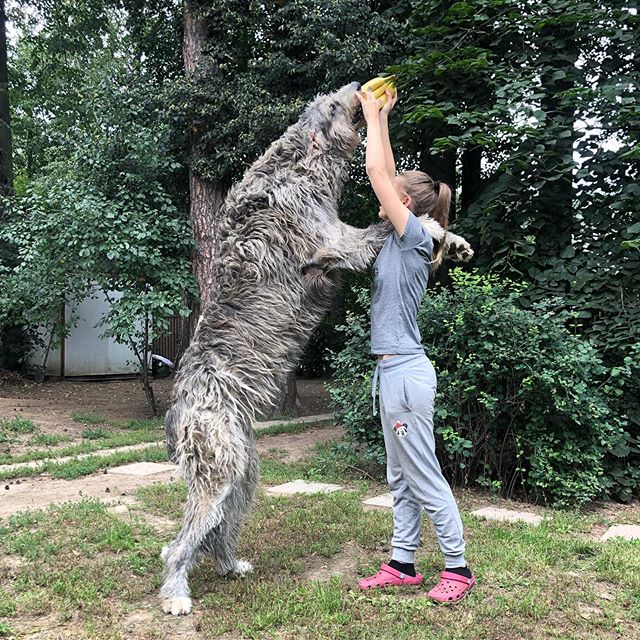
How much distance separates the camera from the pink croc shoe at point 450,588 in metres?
3.36

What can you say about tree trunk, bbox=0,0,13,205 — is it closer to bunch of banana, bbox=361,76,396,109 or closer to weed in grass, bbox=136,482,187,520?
weed in grass, bbox=136,482,187,520

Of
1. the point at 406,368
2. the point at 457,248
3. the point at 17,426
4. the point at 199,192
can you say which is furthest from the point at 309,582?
the point at 199,192

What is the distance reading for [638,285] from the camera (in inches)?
242

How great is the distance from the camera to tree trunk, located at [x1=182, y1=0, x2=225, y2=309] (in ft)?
34.3

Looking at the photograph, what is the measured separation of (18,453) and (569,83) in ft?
25.1

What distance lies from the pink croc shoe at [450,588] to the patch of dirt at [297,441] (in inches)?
161

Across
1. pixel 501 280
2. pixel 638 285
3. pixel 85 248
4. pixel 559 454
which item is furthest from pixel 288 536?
pixel 85 248

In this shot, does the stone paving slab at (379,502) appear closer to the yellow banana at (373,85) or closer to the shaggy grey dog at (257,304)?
the shaggy grey dog at (257,304)

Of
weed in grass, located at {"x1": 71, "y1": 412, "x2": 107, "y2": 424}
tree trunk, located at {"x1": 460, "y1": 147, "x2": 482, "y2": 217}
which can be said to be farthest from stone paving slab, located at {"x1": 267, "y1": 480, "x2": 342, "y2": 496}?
weed in grass, located at {"x1": 71, "y1": 412, "x2": 107, "y2": 424}

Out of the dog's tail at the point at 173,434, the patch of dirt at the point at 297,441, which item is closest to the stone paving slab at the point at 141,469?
the patch of dirt at the point at 297,441

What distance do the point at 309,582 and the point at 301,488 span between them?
2279 mm

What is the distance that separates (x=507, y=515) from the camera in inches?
206

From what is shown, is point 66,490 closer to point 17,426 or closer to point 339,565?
point 339,565

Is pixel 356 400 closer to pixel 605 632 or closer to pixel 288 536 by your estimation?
pixel 288 536
